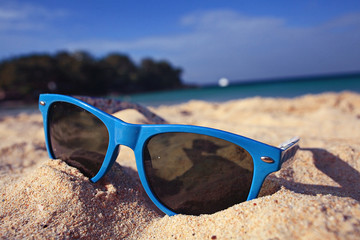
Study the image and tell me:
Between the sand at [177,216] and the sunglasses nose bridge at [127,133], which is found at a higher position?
the sunglasses nose bridge at [127,133]

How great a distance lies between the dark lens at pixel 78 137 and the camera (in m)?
0.98

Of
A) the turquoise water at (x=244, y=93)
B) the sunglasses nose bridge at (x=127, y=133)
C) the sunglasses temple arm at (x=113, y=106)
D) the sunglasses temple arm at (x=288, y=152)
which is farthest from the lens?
the turquoise water at (x=244, y=93)

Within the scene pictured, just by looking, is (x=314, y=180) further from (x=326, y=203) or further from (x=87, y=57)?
(x=87, y=57)

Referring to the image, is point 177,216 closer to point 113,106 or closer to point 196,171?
point 196,171

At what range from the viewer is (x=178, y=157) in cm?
89

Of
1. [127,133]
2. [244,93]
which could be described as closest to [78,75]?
[244,93]

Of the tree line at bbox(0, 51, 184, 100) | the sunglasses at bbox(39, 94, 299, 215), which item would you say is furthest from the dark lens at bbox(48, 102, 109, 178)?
the tree line at bbox(0, 51, 184, 100)

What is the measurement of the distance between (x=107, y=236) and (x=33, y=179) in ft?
1.34

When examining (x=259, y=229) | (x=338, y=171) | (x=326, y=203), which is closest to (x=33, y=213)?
(x=259, y=229)

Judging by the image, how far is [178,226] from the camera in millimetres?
766

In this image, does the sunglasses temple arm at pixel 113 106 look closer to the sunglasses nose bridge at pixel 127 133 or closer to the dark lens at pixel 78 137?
A: the dark lens at pixel 78 137

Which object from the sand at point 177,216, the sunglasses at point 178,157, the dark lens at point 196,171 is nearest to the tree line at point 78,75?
the sunglasses at point 178,157

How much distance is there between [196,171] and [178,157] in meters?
0.09

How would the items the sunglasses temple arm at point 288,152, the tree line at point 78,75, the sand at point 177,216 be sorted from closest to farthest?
the sand at point 177,216 → the sunglasses temple arm at point 288,152 → the tree line at point 78,75
